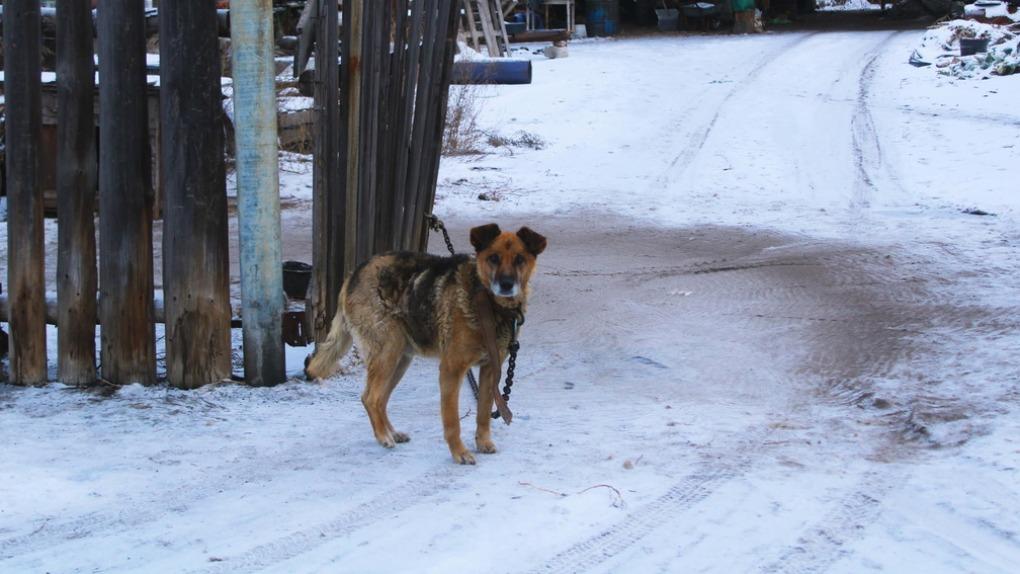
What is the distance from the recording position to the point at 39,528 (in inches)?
178

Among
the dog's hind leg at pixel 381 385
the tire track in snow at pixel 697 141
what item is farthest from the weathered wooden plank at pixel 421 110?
the tire track in snow at pixel 697 141

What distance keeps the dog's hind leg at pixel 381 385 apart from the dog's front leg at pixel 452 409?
372 millimetres

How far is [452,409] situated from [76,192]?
8.45 ft

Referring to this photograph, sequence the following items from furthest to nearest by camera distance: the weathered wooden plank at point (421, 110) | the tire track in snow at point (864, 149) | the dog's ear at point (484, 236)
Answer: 1. the tire track in snow at point (864, 149)
2. the weathered wooden plank at point (421, 110)
3. the dog's ear at point (484, 236)

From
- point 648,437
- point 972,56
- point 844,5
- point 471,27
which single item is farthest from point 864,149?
point 844,5

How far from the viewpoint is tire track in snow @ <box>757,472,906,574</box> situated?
4.18m

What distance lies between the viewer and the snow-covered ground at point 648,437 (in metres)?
4.36

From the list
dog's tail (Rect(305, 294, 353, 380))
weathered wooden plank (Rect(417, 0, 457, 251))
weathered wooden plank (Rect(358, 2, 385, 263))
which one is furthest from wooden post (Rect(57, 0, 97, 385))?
weathered wooden plank (Rect(417, 0, 457, 251))

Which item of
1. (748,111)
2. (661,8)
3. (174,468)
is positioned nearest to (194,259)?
(174,468)

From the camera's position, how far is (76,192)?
20.5 feet

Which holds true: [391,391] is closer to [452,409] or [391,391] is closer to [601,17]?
[452,409]

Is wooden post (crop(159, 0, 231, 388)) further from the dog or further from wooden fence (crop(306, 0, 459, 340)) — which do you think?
the dog

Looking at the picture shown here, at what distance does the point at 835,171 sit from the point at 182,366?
10304 millimetres

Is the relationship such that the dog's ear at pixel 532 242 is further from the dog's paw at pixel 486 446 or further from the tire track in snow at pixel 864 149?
the tire track in snow at pixel 864 149
